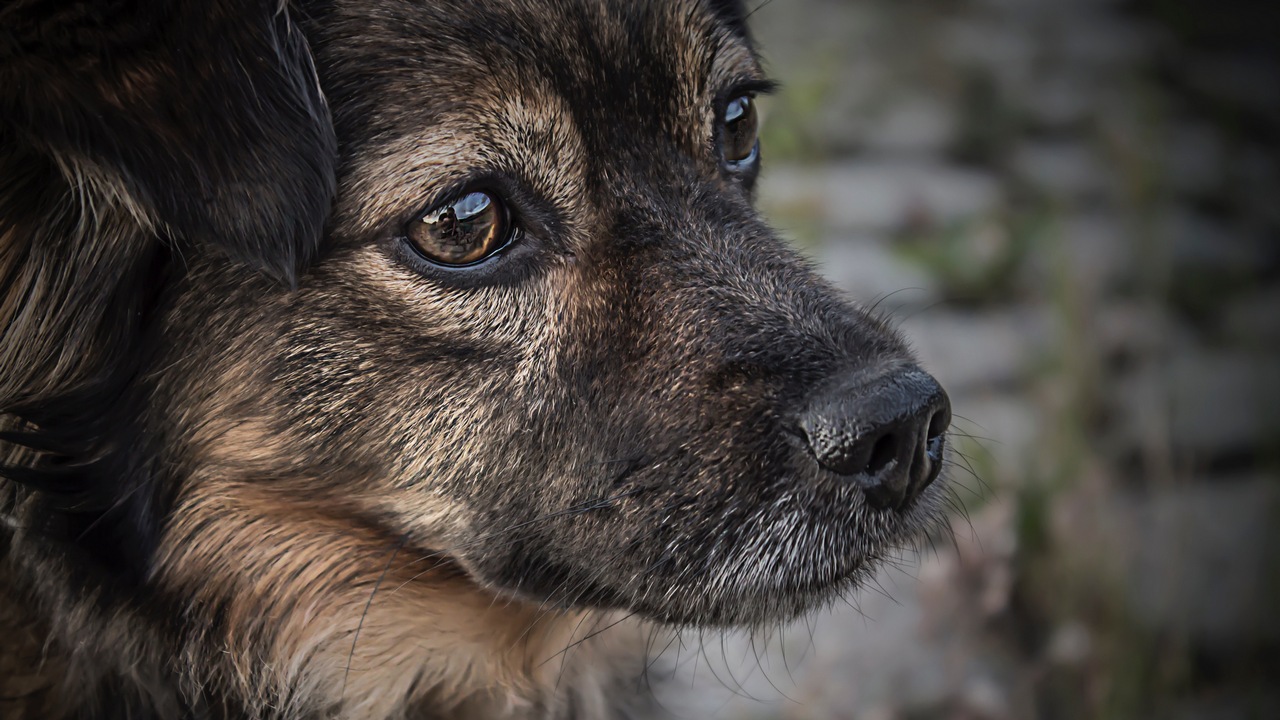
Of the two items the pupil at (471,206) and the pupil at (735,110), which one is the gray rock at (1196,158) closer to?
the pupil at (735,110)

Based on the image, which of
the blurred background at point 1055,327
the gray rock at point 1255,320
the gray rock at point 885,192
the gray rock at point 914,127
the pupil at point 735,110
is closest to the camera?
the pupil at point 735,110

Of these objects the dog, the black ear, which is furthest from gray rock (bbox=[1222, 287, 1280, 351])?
the black ear

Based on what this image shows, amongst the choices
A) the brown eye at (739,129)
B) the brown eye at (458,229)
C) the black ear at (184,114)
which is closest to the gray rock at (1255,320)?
the brown eye at (739,129)

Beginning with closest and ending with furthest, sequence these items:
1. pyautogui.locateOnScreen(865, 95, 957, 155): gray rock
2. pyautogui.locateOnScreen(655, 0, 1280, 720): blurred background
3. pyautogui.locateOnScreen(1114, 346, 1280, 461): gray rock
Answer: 1. pyautogui.locateOnScreen(655, 0, 1280, 720): blurred background
2. pyautogui.locateOnScreen(1114, 346, 1280, 461): gray rock
3. pyautogui.locateOnScreen(865, 95, 957, 155): gray rock

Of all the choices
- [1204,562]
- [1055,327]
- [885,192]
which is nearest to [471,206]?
[1055,327]

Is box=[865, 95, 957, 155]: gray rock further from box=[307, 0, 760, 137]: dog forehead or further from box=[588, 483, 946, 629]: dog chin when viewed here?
box=[588, 483, 946, 629]: dog chin

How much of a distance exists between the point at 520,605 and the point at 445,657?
0.22 m

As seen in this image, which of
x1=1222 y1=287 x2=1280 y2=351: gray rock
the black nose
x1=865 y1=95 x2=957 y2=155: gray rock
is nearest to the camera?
the black nose

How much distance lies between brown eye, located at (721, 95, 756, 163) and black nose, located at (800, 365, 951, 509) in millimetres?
880

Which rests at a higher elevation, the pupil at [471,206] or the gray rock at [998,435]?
the pupil at [471,206]

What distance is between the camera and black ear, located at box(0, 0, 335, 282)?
193 centimetres

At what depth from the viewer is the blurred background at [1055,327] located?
3.88 m

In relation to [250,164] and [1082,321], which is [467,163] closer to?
[250,164]

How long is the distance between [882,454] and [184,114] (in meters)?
1.43
